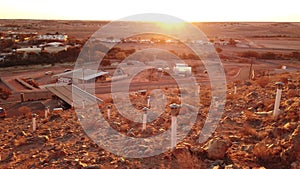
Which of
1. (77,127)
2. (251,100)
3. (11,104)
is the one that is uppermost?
(251,100)

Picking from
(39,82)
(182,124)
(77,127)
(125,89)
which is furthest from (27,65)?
(182,124)

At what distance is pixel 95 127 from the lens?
26.7ft

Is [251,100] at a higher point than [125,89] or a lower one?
higher

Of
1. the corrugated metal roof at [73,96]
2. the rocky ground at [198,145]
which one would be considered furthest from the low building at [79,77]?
the rocky ground at [198,145]

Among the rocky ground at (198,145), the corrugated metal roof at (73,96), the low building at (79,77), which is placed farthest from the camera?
the low building at (79,77)

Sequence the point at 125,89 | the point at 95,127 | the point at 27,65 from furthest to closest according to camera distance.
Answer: the point at 27,65 → the point at 125,89 → the point at 95,127

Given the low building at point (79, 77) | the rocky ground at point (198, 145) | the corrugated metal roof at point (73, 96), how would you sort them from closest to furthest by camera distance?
the rocky ground at point (198, 145)
the corrugated metal roof at point (73, 96)
the low building at point (79, 77)

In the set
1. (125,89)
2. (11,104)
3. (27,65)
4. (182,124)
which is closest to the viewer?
(182,124)

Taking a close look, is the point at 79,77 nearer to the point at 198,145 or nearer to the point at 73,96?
the point at 73,96

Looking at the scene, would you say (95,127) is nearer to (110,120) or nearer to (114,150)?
(110,120)

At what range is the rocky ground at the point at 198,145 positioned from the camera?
178 inches

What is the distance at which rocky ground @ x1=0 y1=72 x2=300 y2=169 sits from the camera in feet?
14.9

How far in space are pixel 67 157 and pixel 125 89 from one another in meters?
14.6

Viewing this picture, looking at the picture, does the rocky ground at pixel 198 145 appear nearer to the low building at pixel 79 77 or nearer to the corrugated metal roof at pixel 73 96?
the corrugated metal roof at pixel 73 96
